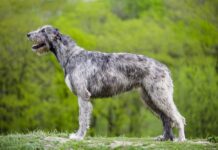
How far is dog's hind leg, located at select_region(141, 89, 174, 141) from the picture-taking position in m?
13.8

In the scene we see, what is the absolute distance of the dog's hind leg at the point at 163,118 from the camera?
13828 mm

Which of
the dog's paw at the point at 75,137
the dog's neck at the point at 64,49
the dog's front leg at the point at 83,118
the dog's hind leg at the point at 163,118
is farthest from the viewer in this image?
the dog's neck at the point at 64,49

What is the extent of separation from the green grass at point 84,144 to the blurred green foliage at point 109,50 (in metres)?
19.3

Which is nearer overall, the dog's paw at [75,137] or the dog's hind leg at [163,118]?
the dog's paw at [75,137]

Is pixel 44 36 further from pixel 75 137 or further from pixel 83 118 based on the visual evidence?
pixel 75 137

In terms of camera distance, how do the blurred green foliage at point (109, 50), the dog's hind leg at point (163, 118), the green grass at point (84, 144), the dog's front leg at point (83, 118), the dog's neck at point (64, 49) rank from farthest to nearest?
the blurred green foliage at point (109, 50), the dog's neck at point (64, 49), the dog's hind leg at point (163, 118), the dog's front leg at point (83, 118), the green grass at point (84, 144)

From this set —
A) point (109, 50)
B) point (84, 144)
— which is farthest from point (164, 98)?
point (109, 50)

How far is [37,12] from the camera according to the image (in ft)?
127

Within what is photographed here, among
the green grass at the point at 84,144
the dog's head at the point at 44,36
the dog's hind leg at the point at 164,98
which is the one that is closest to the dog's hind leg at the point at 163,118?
the dog's hind leg at the point at 164,98

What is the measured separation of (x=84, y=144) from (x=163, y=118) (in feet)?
7.68

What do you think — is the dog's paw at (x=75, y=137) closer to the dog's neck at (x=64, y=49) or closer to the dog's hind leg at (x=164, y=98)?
the dog's neck at (x=64, y=49)

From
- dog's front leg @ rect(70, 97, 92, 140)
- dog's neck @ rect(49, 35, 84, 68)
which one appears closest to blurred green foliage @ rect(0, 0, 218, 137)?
dog's neck @ rect(49, 35, 84, 68)

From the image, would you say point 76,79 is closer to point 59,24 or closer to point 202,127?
point 202,127

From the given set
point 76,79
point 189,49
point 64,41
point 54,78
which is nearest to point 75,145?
point 76,79
